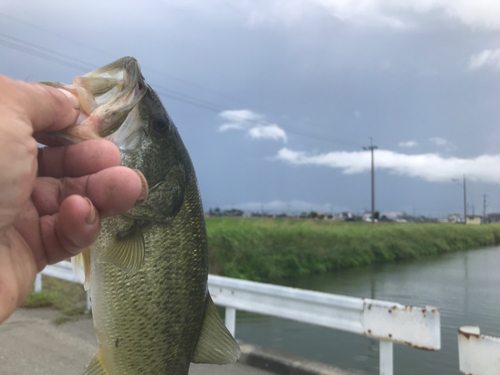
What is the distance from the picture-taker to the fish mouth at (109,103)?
4.47ft

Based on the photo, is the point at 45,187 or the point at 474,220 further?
the point at 474,220

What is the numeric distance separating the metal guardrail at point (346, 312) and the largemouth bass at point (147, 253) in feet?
7.23

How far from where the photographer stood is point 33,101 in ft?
3.68

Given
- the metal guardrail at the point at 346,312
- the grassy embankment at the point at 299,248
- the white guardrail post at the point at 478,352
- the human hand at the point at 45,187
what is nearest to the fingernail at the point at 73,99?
the human hand at the point at 45,187

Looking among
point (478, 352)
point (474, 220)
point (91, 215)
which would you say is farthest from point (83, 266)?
point (474, 220)

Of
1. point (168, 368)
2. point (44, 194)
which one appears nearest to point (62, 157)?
point (44, 194)

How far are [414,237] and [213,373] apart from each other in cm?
1759

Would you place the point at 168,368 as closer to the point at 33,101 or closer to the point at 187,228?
the point at 187,228

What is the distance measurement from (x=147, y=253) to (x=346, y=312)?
263cm

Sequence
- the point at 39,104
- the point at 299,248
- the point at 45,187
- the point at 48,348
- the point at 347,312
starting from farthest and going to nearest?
1. the point at 299,248
2. the point at 48,348
3. the point at 347,312
4. the point at 45,187
5. the point at 39,104

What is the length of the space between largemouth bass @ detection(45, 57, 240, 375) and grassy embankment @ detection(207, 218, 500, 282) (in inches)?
335

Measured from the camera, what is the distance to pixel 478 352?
284 cm

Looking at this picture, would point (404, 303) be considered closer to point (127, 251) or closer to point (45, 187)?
point (127, 251)

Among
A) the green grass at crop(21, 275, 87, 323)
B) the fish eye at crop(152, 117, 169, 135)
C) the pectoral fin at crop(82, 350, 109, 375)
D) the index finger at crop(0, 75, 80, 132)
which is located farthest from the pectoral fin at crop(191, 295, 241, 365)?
the green grass at crop(21, 275, 87, 323)
